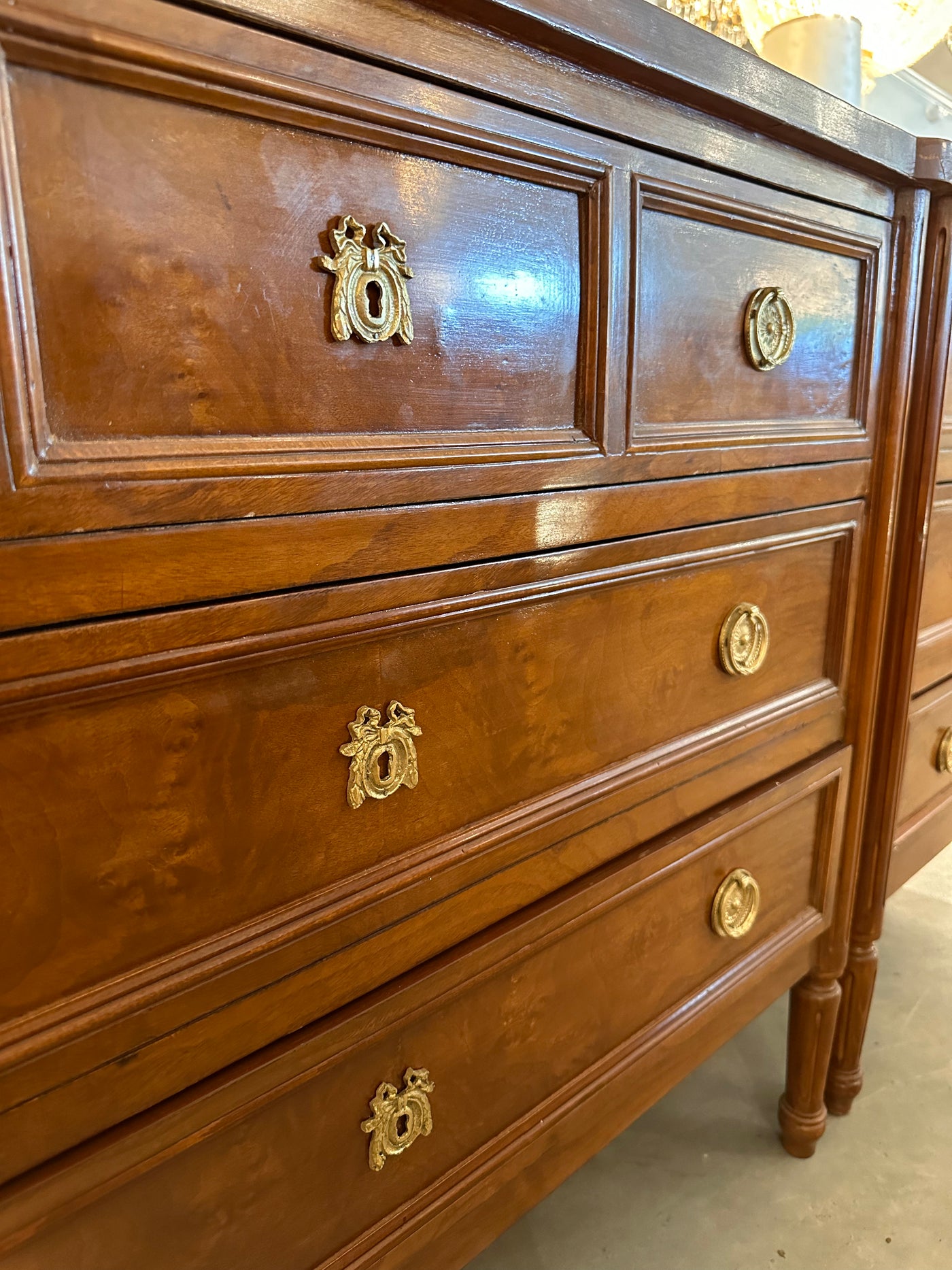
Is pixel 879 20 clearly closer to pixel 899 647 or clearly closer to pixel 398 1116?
pixel 899 647

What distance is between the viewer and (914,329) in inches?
34.3

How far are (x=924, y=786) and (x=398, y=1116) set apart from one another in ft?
2.81

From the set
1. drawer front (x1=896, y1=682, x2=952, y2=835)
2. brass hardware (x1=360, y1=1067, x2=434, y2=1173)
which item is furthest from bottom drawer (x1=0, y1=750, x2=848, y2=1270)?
drawer front (x1=896, y1=682, x2=952, y2=835)

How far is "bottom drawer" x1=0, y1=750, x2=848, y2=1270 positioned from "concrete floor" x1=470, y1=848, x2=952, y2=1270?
28 cm

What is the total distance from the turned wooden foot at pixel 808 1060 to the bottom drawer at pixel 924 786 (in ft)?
0.60

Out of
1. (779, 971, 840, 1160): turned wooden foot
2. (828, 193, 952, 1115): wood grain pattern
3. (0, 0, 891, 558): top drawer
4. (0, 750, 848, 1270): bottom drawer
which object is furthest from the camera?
(779, 971, 840, 1160): turned wooden foot

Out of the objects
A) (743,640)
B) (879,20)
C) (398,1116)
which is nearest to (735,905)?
(743,640)

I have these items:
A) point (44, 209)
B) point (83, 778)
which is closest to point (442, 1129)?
point (83, 778)

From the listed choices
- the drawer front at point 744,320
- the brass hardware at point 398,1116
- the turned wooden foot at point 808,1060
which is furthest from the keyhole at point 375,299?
the turned wooden foot at point 808,1060

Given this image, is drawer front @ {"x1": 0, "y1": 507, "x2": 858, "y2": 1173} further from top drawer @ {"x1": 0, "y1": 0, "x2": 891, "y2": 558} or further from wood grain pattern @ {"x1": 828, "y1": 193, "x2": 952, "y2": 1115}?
wood grain pattern @ {"x1": 828, "y1": 193, "x2": 952, "y2": 1115}

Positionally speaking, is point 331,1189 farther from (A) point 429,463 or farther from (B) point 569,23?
(B) point 569,23

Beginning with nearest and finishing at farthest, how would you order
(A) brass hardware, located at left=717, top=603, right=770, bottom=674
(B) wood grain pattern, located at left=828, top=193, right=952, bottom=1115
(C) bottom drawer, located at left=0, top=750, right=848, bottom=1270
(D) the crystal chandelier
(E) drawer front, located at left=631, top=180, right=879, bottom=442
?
(C) bottom drawer, located at left=0, top=750, right=848, bottom=1270 → (E) drawer front, located at left=631, top=180, right=879, bottom=442 → (A) brass hardware, located at left=717, top=603, right=770, bottom=674 → (B) wood grain pattern, located at left=828, top=193, right=952, bottom=1115 → (D) the crystal chandelier

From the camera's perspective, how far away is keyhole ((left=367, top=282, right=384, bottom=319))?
478 millimetres

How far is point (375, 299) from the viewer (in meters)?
0.48
